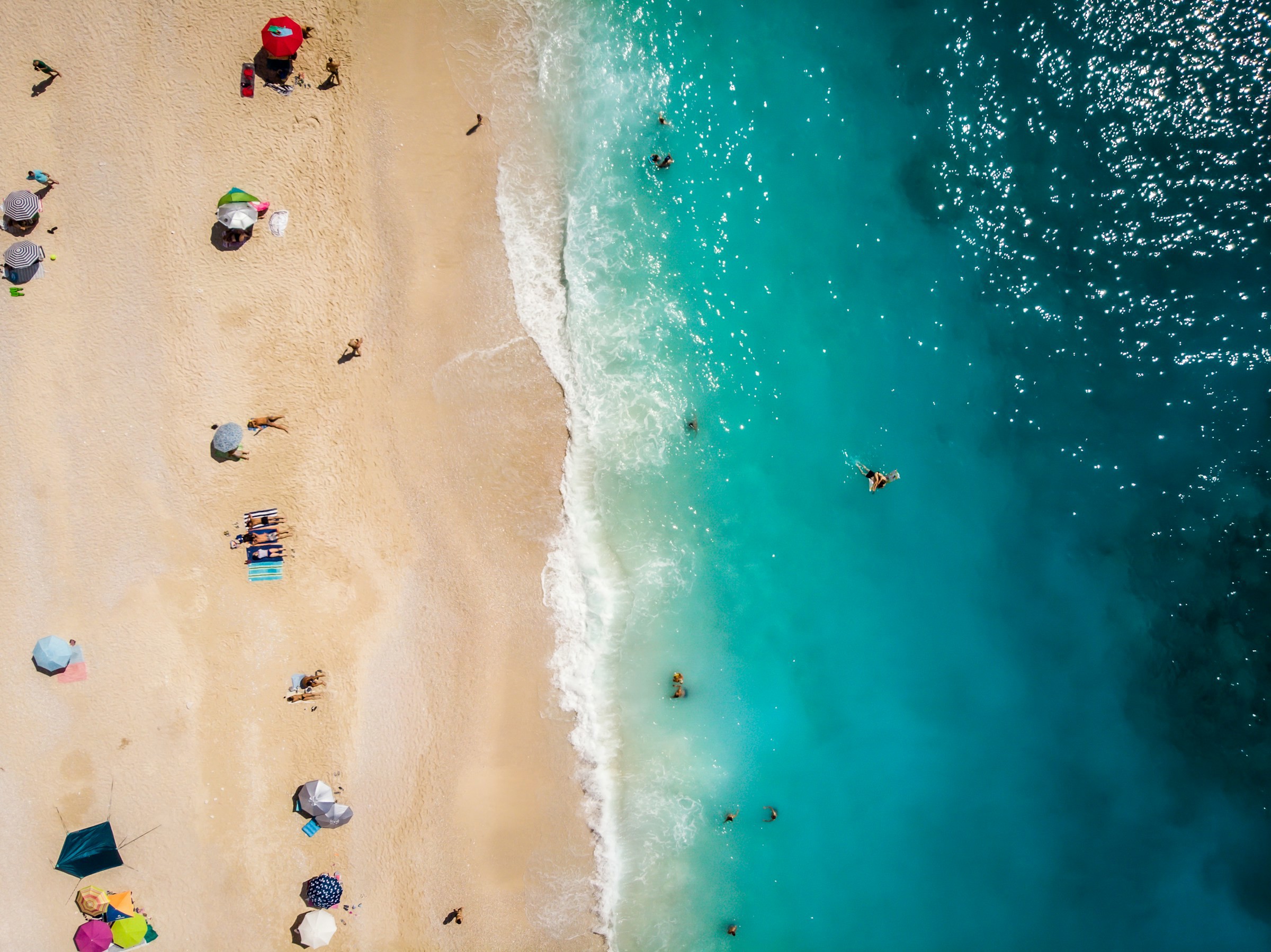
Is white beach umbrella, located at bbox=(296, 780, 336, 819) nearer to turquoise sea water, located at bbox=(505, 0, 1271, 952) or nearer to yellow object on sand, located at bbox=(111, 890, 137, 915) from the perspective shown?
yellow object on sand, located at bbox=(111, 890, 137, 915)

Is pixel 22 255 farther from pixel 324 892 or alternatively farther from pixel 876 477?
pixel 876 477

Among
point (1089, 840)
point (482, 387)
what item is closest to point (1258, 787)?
point (1089, 840)

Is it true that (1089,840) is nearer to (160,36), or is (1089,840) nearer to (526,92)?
(526,92)

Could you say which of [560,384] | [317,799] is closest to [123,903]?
[317,799]

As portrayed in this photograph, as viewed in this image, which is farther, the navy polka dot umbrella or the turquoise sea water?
the turquoise sea water

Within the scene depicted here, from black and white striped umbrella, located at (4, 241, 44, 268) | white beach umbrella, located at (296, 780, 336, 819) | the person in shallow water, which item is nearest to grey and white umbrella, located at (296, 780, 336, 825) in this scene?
white beach umbrella, located at (296, 780, 336, 819)
